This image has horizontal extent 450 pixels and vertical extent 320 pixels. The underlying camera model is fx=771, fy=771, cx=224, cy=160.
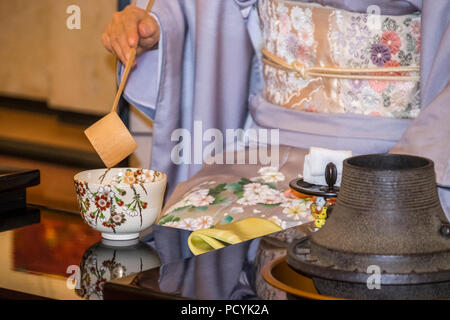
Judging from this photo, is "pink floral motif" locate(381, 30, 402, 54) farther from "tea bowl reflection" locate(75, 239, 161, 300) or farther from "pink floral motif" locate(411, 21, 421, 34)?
"tea bowl reflection" locate(75, 239, 161, 300)

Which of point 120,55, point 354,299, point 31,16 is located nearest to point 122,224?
point 354,299

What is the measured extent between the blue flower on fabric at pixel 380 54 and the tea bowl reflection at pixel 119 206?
784 millimetres

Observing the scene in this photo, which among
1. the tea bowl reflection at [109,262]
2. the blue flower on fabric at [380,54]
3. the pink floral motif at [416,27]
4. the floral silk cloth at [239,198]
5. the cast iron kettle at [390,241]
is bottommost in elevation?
the floral silk cloth at [239,198]

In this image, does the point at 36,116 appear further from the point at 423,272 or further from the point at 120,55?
the point at 423,272

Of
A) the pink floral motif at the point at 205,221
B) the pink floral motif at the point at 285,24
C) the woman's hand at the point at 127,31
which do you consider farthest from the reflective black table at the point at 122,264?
the pink floral motif at the point at 285,24

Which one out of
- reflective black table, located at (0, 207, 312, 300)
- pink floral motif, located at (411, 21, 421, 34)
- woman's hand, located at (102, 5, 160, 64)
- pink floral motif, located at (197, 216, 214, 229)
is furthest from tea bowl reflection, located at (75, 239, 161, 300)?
pink floral motif, located at (411, 21, 421, 34)

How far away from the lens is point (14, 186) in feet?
4.32

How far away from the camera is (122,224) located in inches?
41.7

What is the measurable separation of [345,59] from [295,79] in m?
0.14

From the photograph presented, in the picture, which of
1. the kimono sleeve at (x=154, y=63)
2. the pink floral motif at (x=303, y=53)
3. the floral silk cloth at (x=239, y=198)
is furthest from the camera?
the kimono sleeve at (x=154, y=63)

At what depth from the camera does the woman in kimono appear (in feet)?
5.19

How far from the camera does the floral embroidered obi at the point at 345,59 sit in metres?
1.70

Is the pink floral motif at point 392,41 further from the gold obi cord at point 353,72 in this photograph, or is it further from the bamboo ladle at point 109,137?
the bamboo ladle at point 109,137

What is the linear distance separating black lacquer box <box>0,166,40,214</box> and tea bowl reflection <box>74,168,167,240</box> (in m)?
0.26
